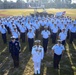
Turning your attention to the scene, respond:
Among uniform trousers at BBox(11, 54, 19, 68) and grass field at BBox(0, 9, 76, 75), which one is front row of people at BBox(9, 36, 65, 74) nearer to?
uniform trousers at BBox(11, 54, 19, 68)

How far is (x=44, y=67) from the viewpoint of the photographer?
9.89m

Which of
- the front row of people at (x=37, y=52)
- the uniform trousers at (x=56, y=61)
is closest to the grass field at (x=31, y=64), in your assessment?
the uniform trousers at (x=56, y=61)

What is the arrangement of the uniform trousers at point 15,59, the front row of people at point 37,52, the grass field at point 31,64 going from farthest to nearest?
1. the uniform trousers at point 15,59
2. the grass field at point 31,64
3. the front row of people at point 37,52

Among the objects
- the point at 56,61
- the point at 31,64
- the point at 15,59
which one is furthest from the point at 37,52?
the point at 31,64

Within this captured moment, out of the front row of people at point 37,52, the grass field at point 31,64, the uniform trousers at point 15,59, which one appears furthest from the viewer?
the uniform trousers at point 15,59

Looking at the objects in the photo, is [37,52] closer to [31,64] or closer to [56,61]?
[56,61]

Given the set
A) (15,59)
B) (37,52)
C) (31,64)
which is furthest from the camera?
(31,64)

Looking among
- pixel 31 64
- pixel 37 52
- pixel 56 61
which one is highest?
pixel 37 52

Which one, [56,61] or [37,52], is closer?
[37,52]

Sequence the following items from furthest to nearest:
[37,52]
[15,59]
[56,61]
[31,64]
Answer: [31,64] → [15,59] → [56,61] → [37,52]

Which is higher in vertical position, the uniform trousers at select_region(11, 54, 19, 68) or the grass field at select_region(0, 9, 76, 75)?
the uniform trousers at select_region(11, 54, 19, 68)

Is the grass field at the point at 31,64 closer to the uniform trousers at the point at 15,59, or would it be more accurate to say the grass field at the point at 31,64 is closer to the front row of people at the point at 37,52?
the uniform trousers at the point at 15,59

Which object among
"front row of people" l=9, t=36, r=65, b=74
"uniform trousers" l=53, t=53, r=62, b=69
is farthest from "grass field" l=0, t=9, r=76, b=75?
"front row of people" l=9, t=36, r=65, b=74

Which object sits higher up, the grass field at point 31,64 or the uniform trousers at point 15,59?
the uniform trousers at point 15,59
